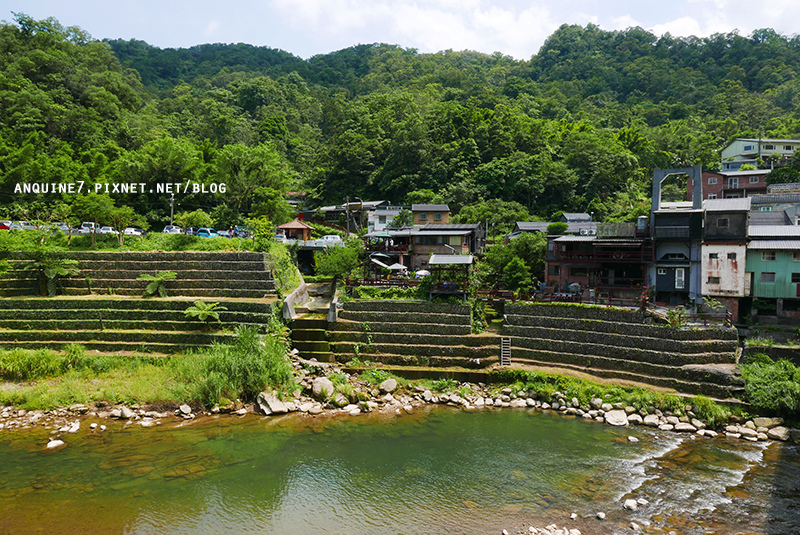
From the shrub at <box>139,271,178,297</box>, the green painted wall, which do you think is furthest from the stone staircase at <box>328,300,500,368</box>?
the green painted wall

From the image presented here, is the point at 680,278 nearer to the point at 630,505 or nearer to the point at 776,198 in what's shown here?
the point at 630,505

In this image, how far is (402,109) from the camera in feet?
235

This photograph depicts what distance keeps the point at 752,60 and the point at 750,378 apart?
104 m

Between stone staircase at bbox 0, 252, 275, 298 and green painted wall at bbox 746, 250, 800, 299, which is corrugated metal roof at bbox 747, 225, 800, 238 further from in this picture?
stone staircase at bbox 0, 252, 275, 298

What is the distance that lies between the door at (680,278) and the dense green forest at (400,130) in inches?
398

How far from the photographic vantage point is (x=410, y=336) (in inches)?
1011

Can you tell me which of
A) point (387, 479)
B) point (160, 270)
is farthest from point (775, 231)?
point (160, 270)

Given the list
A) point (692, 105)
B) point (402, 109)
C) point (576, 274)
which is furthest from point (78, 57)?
point (692, 105)

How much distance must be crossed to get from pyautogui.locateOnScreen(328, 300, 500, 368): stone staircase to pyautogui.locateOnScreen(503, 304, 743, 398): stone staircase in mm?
2085

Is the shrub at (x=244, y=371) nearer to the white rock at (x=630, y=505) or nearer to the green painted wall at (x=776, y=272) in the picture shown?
the white rock at (x=630, y=505)

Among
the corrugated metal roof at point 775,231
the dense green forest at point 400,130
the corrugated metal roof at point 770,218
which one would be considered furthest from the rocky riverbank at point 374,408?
the dense green forest at point 400,130

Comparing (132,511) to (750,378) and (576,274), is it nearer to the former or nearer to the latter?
(750,378)

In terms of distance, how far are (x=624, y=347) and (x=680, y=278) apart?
7.66 metres

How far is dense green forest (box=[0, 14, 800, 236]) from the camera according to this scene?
46.0 m
